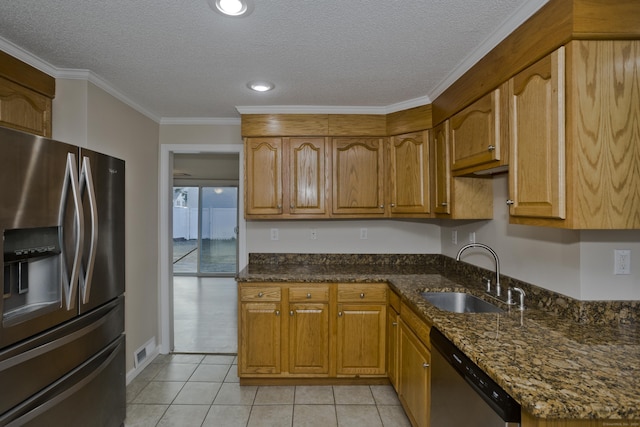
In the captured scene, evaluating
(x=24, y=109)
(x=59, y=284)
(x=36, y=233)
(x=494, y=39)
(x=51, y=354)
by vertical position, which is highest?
(x=494, y=39)

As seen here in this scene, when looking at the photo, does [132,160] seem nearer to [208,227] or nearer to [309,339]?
[309,339]

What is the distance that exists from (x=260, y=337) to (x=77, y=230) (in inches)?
59.8

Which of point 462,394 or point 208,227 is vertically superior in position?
point 208,227

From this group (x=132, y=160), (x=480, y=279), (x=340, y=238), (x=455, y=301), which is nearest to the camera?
(x=455, y=301)

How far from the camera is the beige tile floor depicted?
223cm

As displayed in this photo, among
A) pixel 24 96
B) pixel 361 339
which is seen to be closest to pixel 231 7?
pixel 24 96

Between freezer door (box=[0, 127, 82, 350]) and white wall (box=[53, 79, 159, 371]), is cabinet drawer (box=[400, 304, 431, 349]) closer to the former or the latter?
freezer door (box=[0, 127, 82, 350])

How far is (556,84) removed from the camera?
1.34 m

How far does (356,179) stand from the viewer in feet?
9.72

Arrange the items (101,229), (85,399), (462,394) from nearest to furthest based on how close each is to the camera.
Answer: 1. (462,394)
2. (85,399)
3. (101,229)

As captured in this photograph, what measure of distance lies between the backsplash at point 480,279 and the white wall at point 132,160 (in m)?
0.97

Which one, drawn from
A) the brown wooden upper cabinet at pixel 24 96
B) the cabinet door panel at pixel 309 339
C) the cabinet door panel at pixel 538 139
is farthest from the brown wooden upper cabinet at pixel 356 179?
the brown wooden upper cabinet at pixel 24 96

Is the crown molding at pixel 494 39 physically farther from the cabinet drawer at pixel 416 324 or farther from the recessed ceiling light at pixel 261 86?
the cabinet drawer at pixel 416 324

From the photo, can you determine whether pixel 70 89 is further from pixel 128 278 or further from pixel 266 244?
pixel 266 244
